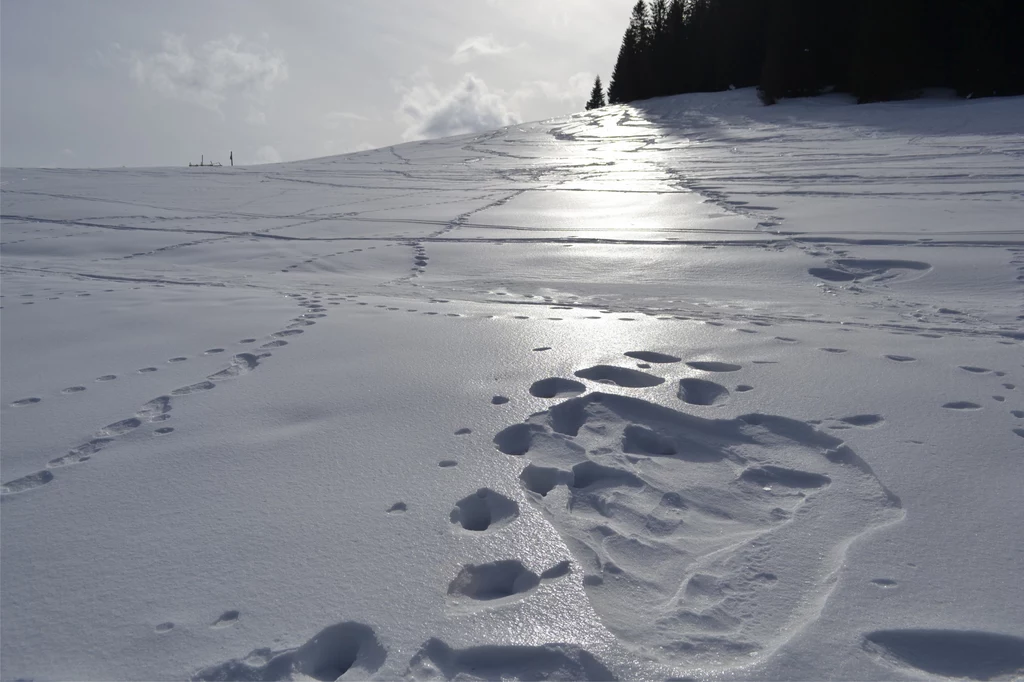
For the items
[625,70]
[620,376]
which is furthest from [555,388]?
[625,70]

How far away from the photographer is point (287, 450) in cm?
238

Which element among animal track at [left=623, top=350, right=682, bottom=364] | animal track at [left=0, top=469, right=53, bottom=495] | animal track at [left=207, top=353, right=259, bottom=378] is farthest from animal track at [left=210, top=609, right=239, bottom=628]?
animal track at [left=623, top=350, right=682, bottom=364]

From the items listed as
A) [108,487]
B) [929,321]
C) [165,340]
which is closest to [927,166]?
[929,321]

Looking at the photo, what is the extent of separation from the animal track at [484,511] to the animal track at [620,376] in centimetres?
96

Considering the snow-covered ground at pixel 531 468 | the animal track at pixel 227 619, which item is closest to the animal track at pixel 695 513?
the snow-covered ground at pixel 531 468

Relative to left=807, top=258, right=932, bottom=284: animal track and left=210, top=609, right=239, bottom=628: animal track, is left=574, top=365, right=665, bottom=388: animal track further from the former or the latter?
left=807, top=258, right=932, bottom=284: animal track

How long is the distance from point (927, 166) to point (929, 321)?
7.11m

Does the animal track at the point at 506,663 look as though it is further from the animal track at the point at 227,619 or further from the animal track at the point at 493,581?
the animal track at the point at 227,619

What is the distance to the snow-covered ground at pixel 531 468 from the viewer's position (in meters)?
1.53

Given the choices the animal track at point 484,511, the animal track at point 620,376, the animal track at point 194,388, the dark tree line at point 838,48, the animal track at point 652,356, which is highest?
the dark tree line at point 838,48

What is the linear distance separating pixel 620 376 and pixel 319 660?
1.77 metres

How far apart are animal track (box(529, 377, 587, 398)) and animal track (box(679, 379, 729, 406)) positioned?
16.2 inches

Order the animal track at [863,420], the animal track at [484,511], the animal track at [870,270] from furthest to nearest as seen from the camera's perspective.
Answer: the animal track at [870,270] → the animal track at [863,420] → the animal track at [484,511]

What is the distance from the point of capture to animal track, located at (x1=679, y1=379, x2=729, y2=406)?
8.80 ft
